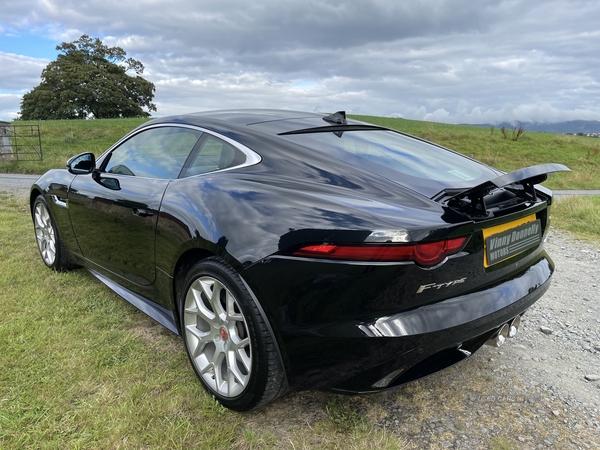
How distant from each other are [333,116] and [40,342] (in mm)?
2298

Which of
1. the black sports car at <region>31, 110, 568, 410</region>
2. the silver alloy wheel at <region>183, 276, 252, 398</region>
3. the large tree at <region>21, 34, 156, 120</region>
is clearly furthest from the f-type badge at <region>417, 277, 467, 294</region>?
the large tree at <region>21, 34, 156, 120</region>

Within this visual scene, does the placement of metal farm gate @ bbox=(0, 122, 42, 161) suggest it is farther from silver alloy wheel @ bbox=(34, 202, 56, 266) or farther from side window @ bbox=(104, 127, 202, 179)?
side window @ bbox=(104, 127, 202, 179)

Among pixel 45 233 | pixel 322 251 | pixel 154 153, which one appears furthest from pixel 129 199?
pixel 45 233

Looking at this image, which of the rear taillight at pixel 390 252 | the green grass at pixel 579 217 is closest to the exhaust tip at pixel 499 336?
the rear taillight at pixel 390 252

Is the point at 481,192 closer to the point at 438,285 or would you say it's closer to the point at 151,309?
the point at 438,285

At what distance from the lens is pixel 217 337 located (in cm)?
215

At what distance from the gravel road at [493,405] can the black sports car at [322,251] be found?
13.4 inches

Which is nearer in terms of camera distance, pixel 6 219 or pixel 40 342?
pixel 40 342

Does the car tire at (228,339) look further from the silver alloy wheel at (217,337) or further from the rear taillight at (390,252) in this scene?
the rear taillight at (390,252)

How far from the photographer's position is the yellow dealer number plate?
6.14 ft

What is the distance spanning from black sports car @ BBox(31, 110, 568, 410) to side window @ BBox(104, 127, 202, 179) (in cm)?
2

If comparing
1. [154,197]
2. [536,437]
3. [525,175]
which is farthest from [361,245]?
[154,197]

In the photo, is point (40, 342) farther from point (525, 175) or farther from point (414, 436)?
point (525, 175)

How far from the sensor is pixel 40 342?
2658 millimetres
